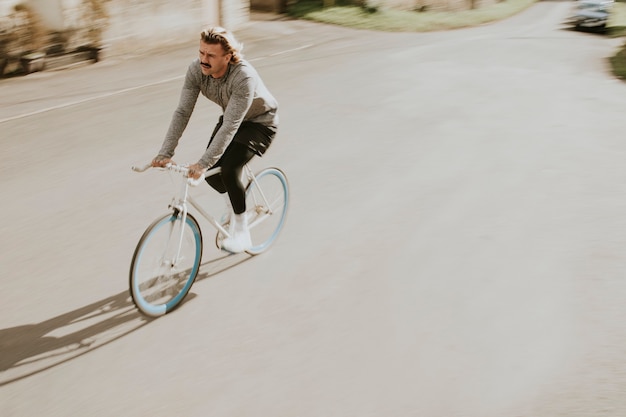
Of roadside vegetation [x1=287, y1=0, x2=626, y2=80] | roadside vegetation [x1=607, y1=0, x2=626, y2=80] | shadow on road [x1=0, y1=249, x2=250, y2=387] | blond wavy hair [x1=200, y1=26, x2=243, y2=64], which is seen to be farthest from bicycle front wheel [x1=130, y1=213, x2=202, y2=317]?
roadside vegetation [x1=287, y1=0, x2=626, y2=80]

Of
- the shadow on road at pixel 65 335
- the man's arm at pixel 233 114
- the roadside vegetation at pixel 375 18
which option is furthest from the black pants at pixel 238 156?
the roadside vegetation at pixel 375 18

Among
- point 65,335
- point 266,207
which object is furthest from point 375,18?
point 65,335

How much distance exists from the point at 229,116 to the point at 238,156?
17.3 inches

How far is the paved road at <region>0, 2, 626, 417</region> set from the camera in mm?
3871

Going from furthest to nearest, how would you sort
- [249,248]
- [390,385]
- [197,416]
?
[249,248], [390,385], [197,416]

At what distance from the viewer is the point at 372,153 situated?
830 cm

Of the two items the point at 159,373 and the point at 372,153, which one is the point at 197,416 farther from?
the point at 372,153

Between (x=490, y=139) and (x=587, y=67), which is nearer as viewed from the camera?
(x=490, y=139)

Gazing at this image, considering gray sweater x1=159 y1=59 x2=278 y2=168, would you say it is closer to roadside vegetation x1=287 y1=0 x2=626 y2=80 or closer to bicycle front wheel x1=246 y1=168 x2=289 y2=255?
bicycle front wheel x1=246 y1=168 x2=289 y2=255

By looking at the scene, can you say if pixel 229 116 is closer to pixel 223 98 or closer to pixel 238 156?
pixel 223 98

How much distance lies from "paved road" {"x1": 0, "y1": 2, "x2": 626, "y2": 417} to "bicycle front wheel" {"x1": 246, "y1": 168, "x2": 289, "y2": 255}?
18cm

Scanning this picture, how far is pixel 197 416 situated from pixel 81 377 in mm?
858

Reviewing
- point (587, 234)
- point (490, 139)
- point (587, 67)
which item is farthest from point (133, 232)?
point (587, 67)

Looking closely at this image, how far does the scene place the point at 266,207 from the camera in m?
5.64
